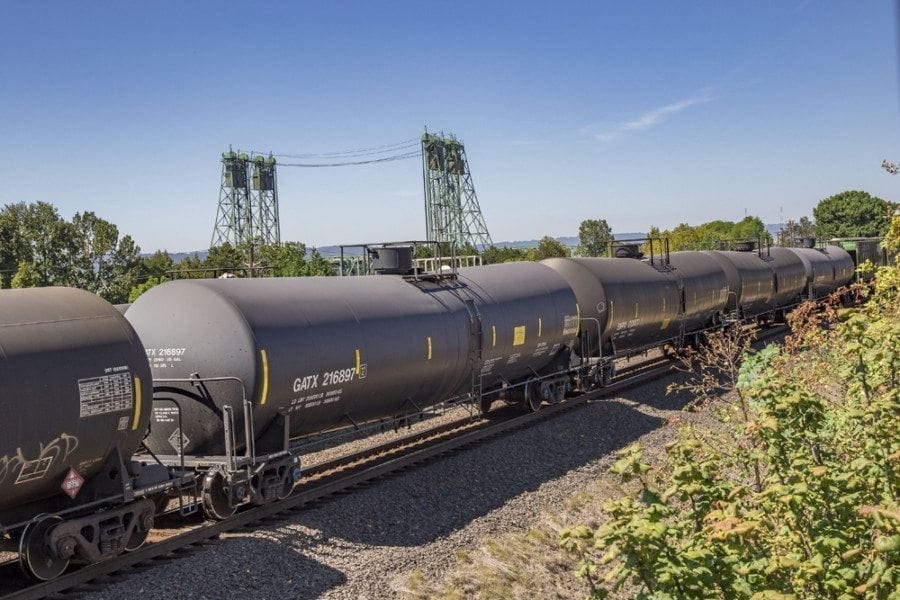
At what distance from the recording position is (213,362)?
37.9ft

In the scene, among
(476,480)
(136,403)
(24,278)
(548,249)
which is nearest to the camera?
(136,403)

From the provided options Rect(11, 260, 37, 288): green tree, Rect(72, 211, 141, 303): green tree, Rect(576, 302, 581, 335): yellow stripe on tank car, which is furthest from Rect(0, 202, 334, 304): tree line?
Rect(576, 302, 581, 335): yellow stripe on tank car

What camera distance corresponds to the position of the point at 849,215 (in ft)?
357

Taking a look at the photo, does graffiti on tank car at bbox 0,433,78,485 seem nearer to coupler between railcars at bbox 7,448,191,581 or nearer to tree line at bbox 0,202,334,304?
coupler between railcars at bbox 7,448,191,581

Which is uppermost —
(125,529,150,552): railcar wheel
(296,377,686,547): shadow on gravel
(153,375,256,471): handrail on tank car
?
(153,375,256,471): handrail on tank car

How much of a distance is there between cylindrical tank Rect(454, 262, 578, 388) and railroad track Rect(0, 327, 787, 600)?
4.10 ft

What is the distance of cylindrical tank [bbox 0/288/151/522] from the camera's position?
8.88 meters

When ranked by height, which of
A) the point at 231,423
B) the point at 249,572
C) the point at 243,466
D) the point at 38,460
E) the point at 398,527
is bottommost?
the point at 398,527

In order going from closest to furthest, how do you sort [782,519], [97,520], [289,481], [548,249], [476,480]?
[782,519] → [97,520] → [289,481] → [476,480] → [548,249]

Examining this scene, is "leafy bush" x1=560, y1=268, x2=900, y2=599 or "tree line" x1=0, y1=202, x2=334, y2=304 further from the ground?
"tree line" x1=0, y1=202, x2=334, y2=304

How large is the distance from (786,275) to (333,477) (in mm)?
27692

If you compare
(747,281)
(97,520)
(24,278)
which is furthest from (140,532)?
(24,278)

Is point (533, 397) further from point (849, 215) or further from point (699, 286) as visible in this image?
point (849, 215)

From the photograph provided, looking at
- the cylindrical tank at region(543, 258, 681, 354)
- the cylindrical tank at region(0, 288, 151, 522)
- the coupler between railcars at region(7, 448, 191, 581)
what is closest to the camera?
the cylindrical tank at region(0, 288, 151, 522)
